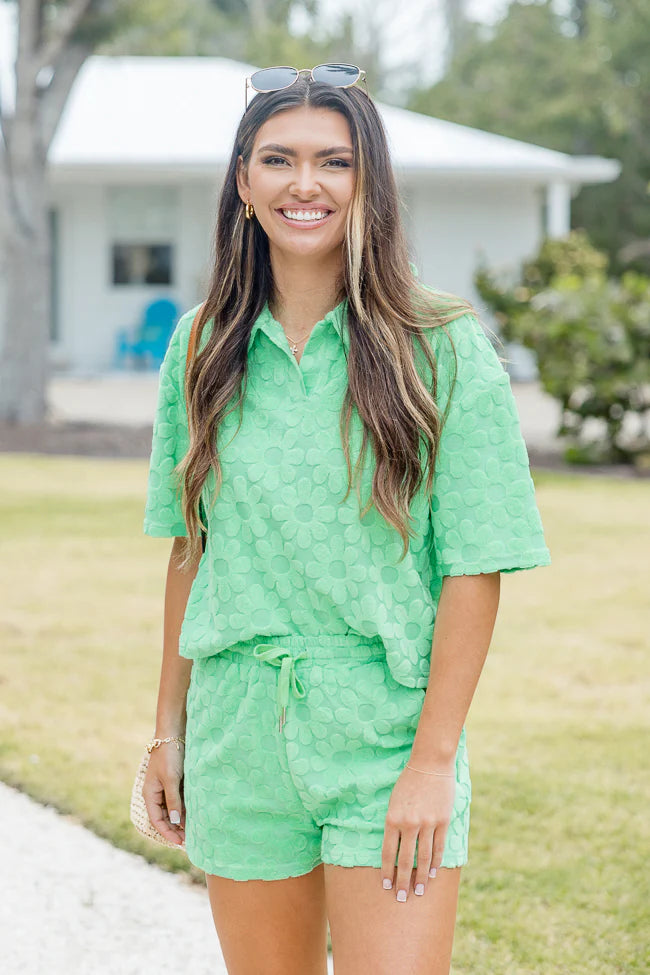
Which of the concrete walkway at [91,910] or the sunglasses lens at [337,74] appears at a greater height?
the sunglasses lens at [337,74]

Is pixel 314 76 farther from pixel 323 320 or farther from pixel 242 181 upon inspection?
pixel 323 320

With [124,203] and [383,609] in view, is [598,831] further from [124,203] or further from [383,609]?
[124,203]

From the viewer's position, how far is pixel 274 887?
2.18 m

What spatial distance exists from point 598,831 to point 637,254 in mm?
25547

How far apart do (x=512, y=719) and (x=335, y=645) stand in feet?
11.5

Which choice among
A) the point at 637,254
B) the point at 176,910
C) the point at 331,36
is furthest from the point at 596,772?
the point at 331,36

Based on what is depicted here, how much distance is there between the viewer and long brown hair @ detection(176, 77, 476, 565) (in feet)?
6.83

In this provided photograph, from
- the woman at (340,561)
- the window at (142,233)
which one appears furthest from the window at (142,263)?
the woman at (340,561)

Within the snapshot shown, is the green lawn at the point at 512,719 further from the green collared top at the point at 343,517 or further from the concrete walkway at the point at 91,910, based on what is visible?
the green collared top at the point at 343,517

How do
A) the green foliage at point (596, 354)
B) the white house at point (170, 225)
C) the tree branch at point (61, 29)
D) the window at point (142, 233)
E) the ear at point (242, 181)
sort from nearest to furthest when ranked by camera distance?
the ear at point (242, 181) < the green foliage at point (596, 354) < the tree branch at point (61, 29) < the white house at point (170, 225) < the window at point (142, 233)

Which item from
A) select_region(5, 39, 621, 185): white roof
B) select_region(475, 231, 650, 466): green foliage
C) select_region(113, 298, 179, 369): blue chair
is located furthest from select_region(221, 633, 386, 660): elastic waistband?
select_region(113, 298, 179, 369): blue chair

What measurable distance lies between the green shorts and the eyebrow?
760 millimetres

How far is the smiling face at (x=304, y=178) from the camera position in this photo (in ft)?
7.18

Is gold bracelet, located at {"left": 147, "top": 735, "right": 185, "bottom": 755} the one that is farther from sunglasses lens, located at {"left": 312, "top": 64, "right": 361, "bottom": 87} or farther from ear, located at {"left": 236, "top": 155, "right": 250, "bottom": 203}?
sunglasses lens, located at {"left": 312, "top": 64, "right": 361, "bottom": 87}
